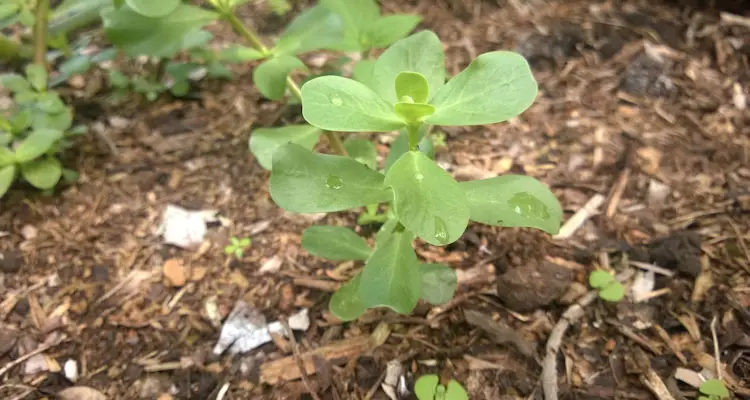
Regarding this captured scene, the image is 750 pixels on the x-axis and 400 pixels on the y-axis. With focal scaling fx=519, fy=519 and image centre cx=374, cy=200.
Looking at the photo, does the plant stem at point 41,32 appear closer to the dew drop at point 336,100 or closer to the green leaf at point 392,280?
the dew drop at point 336,100

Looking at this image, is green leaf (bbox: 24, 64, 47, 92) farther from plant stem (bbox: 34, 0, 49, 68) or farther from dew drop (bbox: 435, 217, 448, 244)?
dew drop (bbox: 435, 217, 448, 244)

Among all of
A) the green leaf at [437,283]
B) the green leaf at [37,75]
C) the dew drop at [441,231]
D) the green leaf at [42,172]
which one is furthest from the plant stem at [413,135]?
the green leaf at [37,75]

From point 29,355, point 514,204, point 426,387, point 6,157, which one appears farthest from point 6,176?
point 514,204

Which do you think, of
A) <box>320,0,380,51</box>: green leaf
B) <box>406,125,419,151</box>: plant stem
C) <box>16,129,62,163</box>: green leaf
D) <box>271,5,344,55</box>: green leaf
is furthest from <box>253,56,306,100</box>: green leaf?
<box>16,129,62,163</box>: green leaf

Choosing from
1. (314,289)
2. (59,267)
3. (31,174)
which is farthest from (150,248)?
(314,289)

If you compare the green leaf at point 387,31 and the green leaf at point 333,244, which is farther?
the green leaf at point 387,31

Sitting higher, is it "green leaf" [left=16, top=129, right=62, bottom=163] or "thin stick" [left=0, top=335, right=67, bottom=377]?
"green leaf" [left=16, top=129, right=62, bottom=163]
